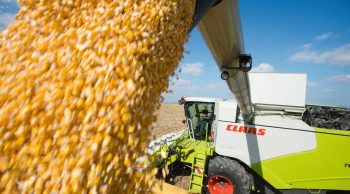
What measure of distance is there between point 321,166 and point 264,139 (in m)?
1.28

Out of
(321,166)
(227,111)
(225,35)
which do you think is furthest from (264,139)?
(225,35)

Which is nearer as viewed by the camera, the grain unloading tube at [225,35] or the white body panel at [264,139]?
the grain unloading tube at [225,35]

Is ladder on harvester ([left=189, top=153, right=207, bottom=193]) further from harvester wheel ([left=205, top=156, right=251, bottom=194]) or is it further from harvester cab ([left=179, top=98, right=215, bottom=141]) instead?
harvester cab ([left=179, top=98, right=215, bottom=141])

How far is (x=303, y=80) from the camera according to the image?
6344 mm

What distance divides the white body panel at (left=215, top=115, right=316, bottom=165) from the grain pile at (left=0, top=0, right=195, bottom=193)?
4.85 metres

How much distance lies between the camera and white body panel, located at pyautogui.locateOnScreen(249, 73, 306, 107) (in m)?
6.26

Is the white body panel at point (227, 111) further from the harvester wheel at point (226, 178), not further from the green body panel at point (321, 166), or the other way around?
the green body panel at point (321, 166)

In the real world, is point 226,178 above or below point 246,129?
below

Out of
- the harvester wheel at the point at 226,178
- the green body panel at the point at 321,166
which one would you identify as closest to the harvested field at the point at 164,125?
the harvester wheel at the point at 226,178

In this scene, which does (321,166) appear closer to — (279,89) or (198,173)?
(279,89)

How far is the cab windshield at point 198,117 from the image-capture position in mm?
7449

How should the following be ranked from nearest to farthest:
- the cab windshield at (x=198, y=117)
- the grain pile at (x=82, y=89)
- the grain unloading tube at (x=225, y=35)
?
the grain pile at (x=82, y=89) < the grain unloading tube at (x=225, y=35) < the cab windshield at (x=198, y=117)

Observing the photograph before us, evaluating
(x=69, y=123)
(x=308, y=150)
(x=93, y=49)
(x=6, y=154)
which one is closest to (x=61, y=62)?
(x=93, y=49)

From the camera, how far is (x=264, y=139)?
5.83 meters
